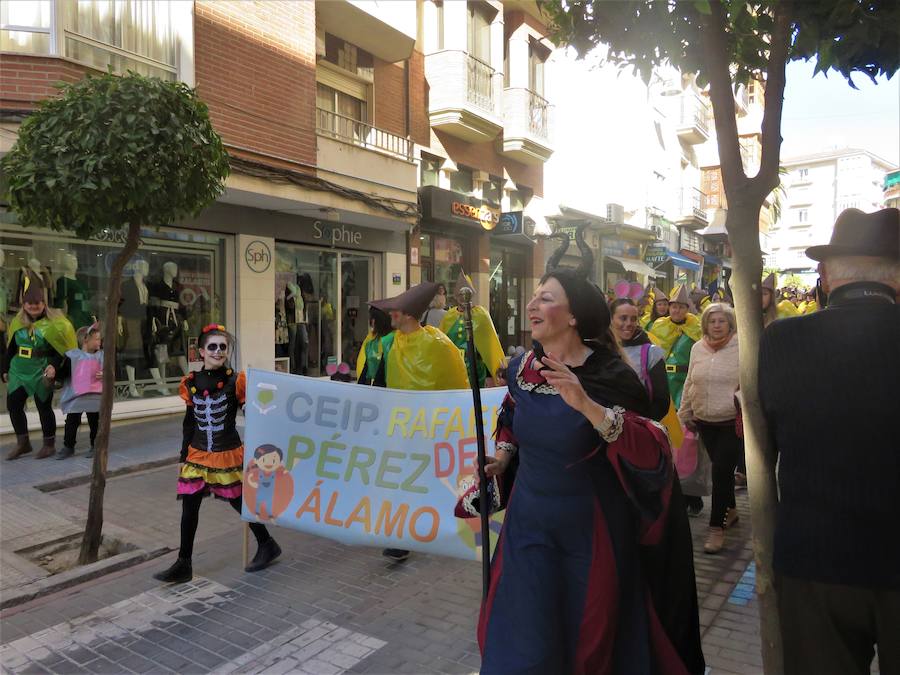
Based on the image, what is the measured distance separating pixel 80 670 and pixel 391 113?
13.0m

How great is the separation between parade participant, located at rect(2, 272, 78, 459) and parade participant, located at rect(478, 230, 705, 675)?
6.75 m

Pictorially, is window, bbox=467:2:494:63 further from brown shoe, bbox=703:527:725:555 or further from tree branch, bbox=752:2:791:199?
tree branch, bbox=752:2:791:199

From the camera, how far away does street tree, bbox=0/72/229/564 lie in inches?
178

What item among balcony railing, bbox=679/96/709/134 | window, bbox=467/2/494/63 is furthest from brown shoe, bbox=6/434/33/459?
balcony railing, bbox=679/96/709/134

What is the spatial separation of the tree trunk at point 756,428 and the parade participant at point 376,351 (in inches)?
123

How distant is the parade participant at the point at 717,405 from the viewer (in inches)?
197

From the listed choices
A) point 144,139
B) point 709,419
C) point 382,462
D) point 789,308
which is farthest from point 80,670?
point 789,308

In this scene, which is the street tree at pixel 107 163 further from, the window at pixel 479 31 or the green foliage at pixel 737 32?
the window at pixel 479 31

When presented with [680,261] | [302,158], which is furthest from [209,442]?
[680,261]

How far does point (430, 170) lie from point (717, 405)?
11736 millimetres

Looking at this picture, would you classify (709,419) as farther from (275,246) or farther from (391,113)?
(391,113)

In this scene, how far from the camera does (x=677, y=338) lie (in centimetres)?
658

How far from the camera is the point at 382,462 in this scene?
4246 mm

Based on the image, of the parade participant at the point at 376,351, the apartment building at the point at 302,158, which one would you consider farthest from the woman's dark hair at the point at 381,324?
the apartment building at the point at 302,158
